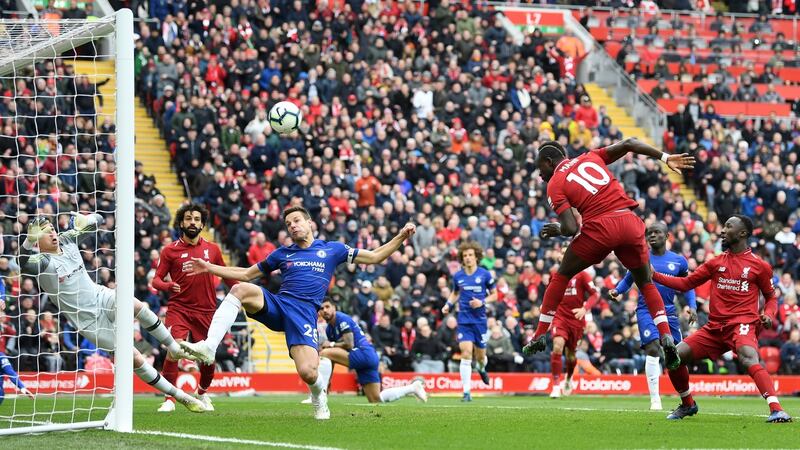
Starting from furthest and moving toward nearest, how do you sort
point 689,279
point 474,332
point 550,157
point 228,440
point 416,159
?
point 416,159 < point 474,332 < point 689,279 < point 550,157 < point 228,440

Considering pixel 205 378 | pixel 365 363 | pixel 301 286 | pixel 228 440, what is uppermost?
pixel 301 286

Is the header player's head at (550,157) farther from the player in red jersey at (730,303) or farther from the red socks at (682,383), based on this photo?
the red socks at (682,383)

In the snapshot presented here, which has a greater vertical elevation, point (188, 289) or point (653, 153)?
point (653, 153)

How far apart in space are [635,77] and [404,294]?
15.5 metres

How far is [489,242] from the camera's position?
94.8 feet

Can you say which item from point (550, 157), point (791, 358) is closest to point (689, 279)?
point (550, 157)

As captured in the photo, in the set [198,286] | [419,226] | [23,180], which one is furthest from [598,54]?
[198,286]

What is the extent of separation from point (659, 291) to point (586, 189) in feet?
18.4

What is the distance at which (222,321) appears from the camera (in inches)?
496

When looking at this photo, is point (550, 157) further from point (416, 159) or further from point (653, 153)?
point (416, 159)

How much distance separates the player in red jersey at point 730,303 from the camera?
45.3ft

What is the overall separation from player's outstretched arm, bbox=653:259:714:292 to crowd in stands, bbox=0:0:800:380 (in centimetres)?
1154

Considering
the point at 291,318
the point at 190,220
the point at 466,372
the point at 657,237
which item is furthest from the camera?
the point at 466,372

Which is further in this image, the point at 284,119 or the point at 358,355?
the point at 284,119
